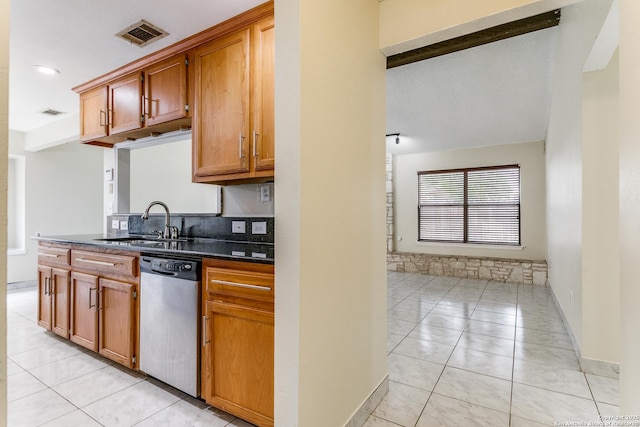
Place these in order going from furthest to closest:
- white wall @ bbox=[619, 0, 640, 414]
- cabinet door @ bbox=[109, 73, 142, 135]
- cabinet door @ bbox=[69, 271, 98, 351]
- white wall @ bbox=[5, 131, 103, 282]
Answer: white wall @ bbox=[5, 131, 103, 282] < cabinet door @ bbox=[109, 73, 142, 135] < cabinet door @ bbox=[69, 271, 98, 351] < white wall @ bbox=[619, 0, 640, 414]

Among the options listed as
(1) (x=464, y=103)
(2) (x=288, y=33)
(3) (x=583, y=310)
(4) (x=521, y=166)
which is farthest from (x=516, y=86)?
(2) (x=288, y=33)

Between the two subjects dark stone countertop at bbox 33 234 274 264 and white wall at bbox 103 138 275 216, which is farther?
white wall at bbox 103 138 275 216

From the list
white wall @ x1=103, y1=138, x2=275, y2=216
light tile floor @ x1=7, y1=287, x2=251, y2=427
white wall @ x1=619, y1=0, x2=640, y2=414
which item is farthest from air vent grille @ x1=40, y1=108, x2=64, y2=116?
white wall @ x1=619, y1=0, x2=640, y2=414

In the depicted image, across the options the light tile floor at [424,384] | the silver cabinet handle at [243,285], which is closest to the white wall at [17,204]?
Result: the light tile floor at [424,384]

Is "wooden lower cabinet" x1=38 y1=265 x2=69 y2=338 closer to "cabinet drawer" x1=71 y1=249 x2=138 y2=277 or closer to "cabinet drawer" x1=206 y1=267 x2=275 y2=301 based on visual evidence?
"cabinet drawer" x1=71 y1=249 x2=138 y2=277

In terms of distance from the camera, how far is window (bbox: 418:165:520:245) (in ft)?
19.2

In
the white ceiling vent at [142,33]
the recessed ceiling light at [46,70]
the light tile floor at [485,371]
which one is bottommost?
the light tile floor at [485,371]

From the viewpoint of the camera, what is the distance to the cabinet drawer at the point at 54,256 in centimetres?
256

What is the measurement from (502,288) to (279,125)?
513 cm

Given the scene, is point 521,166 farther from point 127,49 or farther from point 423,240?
point 127,49

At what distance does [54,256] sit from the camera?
8.80ft

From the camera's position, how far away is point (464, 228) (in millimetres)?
6270

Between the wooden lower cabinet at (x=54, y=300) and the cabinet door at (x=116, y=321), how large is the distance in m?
0.57

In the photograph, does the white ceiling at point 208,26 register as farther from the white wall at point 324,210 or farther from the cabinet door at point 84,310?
the cabinet door at point 84,310
